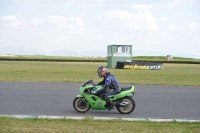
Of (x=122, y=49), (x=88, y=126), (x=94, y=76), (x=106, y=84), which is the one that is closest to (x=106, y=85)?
(x=106, y=84)

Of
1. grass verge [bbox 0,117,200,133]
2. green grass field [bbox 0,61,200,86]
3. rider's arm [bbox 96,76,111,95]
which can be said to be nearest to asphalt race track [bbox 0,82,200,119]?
rider's arm [bbox 96,76,111,95]

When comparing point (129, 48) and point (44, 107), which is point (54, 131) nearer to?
point (44, 107)

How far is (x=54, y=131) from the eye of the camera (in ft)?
25.6

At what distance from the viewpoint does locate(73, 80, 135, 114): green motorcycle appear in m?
11.1

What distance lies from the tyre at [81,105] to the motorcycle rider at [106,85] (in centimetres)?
43

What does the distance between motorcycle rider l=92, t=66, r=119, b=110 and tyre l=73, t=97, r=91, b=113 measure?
1.40 ft

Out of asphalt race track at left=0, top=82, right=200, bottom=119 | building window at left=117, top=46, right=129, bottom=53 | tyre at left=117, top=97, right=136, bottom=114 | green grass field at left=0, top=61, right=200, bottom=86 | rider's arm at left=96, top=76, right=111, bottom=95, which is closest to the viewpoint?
rider's arm at left=96, top=76, right=111, bottom=95

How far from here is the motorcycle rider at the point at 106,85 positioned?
35.9 feet

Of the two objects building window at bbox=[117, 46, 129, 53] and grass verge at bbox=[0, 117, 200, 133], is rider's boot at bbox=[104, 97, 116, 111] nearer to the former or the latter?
grass verge at bbox=[0, 117, 200, 133]

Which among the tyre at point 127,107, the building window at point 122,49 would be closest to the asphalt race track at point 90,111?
the tyre at point 127,107

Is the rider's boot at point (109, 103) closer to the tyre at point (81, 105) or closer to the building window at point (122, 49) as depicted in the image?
the tyre at point (81, 105)

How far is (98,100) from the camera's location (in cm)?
1110

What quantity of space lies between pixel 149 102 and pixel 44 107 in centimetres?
400

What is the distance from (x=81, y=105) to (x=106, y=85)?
103cm
